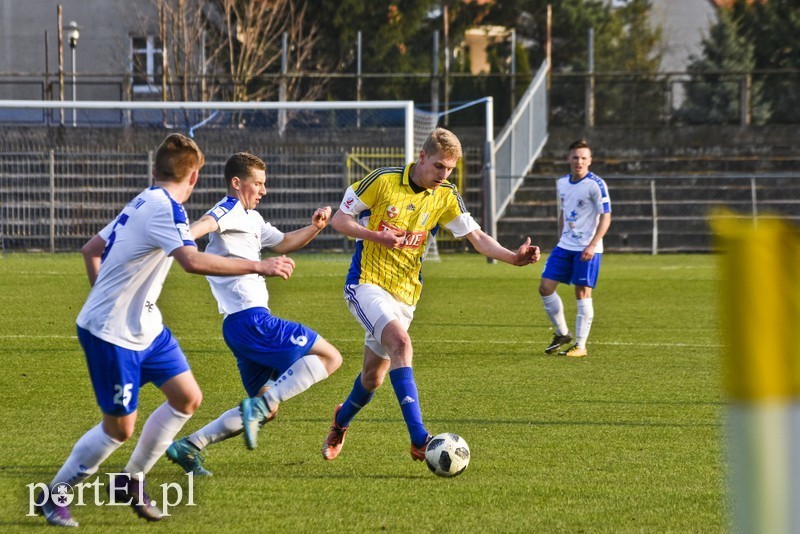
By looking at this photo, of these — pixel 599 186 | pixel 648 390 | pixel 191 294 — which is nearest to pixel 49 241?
pixel 191 294

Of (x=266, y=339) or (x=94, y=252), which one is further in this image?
(x=266, y=339)

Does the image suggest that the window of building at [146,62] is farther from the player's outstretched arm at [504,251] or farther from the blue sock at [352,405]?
the blue sock at [352,405]

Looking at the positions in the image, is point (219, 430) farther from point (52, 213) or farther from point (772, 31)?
point (772, 31)

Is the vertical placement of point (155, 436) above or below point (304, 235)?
below

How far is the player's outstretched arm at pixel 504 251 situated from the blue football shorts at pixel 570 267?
4.33 metres

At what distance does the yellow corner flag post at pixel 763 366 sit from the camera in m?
0.98

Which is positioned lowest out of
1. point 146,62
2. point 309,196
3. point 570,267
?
point 570,267

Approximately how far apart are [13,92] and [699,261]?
752 inches

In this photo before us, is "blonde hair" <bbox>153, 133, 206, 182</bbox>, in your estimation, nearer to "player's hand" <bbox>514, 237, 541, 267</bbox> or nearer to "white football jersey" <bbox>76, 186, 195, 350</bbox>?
"white football jersey" <bbox>76, 186, 195, 350</bbox>

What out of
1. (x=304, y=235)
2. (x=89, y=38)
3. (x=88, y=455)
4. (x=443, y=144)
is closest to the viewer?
(x=88, y=455)

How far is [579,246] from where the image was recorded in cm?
1069

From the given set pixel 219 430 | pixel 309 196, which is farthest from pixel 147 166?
pixel 219 430

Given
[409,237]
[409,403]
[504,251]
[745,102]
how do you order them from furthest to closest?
[745,102], [504,251], [409,237], [409,403]

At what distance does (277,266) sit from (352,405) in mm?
1577
